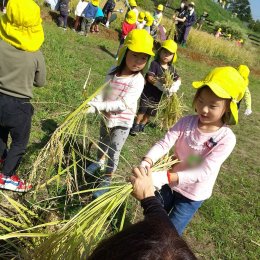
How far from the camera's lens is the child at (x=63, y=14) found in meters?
12.1

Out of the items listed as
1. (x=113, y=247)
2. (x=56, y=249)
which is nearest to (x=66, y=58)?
(x=56, y=249)

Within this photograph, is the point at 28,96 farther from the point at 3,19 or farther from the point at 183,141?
the point at 183,141

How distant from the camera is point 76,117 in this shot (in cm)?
246

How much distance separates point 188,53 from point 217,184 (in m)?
11.9

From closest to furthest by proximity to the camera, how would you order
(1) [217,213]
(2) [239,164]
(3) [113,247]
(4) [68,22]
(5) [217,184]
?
(3) [113,247] → (1) [217,213] → (5) [217,184] → (2) [239,164] → (4) [68,22]

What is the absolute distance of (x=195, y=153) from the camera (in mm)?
2510

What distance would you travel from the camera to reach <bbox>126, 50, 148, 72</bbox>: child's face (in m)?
3.21

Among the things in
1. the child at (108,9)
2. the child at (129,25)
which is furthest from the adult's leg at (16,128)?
the child at (108,9)

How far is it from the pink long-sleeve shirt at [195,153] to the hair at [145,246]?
1.30 metres

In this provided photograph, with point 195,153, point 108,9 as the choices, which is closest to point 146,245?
point 195,153

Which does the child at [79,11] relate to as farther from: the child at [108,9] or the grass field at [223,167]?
the grass field at [223,167]

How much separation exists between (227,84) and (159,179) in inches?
27.8

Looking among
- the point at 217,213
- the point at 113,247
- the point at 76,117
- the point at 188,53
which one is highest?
the point at 113,247

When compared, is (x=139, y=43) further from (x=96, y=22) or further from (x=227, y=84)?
(x=96, y=22)
